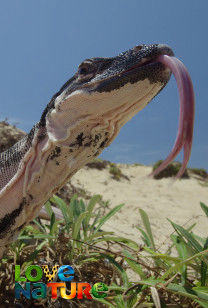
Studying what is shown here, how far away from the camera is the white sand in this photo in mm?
5371

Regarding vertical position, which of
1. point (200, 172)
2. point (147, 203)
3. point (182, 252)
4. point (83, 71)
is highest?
point (200, 172)

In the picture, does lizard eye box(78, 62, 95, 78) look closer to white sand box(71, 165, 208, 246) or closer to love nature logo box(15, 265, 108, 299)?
love nature logo box(15, 265, 108, 299)

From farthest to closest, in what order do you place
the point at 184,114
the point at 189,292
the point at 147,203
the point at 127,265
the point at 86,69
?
the point at 147,203
the point at 127,265
the point at 86,69
the point at 189,292
the point at 184,114

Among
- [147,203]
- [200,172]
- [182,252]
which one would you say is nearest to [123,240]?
[182,252]

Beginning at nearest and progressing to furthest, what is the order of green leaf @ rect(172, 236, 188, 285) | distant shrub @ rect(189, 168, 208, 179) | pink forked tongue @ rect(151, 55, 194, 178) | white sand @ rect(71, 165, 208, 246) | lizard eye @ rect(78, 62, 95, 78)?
1. pink forked tongue @ rect(151, 55, 194, 178)
2. green leaf @ rect(172, 236, 188, 285)
3. lizard eye @ rect(78, 62, 95, 78)
4. white sand @ rect(71, 165, 208, 246)
5. distant shrub @ rect(189, 168, 208, 179)

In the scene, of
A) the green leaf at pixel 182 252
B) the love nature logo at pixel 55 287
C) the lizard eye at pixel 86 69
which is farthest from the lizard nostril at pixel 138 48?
the love nature logo at pixel 55 287

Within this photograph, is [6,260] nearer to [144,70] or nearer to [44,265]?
[44,265]

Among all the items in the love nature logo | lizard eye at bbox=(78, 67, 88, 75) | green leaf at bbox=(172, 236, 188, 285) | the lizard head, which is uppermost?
lizard eye at bbox=(78, 67, 88, 75)

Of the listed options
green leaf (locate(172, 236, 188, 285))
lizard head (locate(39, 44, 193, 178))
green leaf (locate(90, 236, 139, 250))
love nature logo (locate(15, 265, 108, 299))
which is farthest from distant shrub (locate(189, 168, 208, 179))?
lizard head (locate(39, 44, 193, 178))

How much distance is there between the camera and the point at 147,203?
8289 mm

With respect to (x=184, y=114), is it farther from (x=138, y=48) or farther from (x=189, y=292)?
(x=189, y=292)

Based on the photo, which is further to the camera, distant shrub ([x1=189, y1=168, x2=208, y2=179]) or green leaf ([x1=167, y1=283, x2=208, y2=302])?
distant shrub ([x1=189, y1=168, x2=208, y2=179])

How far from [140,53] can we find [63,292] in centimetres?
174

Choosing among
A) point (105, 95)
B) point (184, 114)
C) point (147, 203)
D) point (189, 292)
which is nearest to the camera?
point (184, 114)
